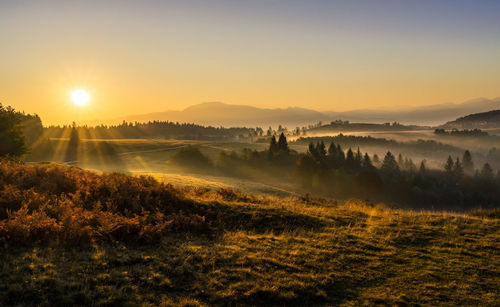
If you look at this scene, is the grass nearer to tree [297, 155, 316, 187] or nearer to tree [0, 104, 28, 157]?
tree [0, 104, 28, 157]

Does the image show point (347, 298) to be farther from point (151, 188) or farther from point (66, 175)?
point (66, 175)

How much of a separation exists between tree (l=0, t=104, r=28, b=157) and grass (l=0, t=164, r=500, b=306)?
3412 centimetres

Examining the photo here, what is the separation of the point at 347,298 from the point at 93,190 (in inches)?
554

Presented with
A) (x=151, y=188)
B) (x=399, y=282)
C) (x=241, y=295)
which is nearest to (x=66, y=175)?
(x=151, y=188)

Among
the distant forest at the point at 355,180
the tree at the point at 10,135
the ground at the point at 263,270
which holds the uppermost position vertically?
the tree at the point at 10,135

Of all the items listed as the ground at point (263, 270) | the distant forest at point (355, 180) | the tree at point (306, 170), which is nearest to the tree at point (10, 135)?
the ground at point (263, 270)

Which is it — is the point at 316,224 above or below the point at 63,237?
below

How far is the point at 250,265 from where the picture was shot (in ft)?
33.4

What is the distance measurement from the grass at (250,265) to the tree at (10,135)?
3412 cm

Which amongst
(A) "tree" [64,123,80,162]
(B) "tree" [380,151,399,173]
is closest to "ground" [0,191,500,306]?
(A) "tree" [64,123,80,162]

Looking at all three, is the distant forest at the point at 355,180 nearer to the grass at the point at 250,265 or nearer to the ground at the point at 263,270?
the grass at the point at 250,265

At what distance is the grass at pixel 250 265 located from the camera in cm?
802

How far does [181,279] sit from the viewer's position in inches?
352

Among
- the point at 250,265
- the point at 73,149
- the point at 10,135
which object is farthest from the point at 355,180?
the point at 73,149
